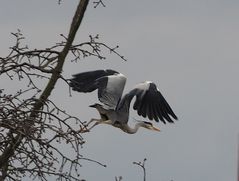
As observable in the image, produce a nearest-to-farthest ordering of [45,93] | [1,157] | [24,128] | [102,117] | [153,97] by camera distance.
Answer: [24,128] → [1,157] → [45,93] → [102,117] → [153,97]

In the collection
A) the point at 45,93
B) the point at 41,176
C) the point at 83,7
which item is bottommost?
the point at 41,176

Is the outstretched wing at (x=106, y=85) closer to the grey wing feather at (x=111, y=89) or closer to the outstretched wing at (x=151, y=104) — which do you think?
the grey wing feather at (x=111, y=89)

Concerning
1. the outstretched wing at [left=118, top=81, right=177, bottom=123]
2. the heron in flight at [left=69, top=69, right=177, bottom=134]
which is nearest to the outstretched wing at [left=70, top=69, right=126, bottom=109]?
the heron in flight at [left=69, top=69, right=177, bottom=134]

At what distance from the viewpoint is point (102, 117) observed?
44.9 ft

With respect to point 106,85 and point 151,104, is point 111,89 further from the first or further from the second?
point 151,104

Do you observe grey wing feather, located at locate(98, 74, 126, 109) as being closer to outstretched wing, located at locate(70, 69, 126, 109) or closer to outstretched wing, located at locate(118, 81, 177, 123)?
outstretched wing, located at locate(70, 69, 126, 109)

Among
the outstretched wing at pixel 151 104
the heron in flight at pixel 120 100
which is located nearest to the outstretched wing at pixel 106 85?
the heron in flight at pixel 120 100

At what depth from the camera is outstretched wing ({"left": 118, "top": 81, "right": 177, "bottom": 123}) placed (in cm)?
1440

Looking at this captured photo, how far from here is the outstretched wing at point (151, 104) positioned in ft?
47.2

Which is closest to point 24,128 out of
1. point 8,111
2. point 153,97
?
point 8,111

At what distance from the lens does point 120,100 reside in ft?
44.5

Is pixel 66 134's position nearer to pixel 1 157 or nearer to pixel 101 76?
pixel 1 157

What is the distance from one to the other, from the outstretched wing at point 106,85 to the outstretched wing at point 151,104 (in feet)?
1.48

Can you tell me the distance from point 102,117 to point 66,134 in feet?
19.5
